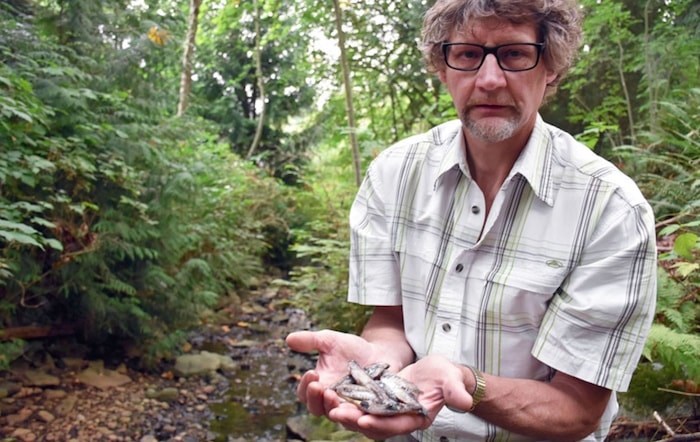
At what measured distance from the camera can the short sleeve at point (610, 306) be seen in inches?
64.3

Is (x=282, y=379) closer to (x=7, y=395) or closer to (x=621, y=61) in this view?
(x=7, y=395)

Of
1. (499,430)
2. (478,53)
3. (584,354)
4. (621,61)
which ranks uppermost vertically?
(621,61)

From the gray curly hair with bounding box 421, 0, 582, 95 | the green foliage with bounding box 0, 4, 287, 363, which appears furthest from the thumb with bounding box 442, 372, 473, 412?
the green foliage with bounding box 0, 4, 287, 363

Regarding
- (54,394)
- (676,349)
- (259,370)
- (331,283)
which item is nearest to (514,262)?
(676,349)

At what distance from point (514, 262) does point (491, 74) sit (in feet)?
1.84

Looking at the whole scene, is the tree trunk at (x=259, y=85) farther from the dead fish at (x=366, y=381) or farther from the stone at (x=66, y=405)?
the dead fish at (x=366, y=381)

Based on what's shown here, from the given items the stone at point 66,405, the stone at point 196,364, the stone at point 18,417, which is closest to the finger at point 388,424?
the stone at point 18,417

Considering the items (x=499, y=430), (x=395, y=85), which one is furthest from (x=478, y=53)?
(x=395, y=85)

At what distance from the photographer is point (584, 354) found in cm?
167

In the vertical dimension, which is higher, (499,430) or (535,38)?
(535,38)

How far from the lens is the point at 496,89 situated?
1.84 m

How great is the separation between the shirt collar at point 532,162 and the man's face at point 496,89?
0.07 m

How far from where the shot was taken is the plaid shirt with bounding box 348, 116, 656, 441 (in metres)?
1.66

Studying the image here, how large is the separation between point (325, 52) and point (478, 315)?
1023 cm
